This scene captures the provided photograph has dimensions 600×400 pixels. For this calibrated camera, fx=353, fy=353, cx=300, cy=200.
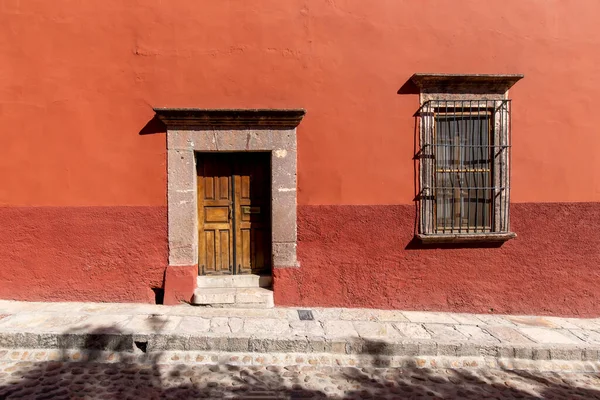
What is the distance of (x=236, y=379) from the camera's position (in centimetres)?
321

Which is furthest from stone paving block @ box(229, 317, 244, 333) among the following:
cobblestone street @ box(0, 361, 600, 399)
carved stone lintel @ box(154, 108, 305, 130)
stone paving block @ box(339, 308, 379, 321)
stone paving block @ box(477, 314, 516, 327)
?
stone paving block @ box(477, 314, 516, 327)

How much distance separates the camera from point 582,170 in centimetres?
472

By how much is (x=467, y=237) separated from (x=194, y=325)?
352 centimetres

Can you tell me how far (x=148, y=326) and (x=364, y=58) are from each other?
4.10m

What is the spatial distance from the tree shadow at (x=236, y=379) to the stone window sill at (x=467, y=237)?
1.58 meters

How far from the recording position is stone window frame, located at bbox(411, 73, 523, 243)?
4555 mm

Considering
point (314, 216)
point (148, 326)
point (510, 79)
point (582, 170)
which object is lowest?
point (148, 326)

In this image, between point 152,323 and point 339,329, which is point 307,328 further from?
point 152,323

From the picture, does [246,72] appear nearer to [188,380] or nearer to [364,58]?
[364,58]

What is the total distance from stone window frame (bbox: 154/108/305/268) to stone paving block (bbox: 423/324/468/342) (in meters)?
1.76

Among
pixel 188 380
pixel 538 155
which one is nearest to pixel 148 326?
pixel 188 380

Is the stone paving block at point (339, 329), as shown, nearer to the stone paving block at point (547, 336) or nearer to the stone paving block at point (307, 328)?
the stone paving block at point (307, 328)

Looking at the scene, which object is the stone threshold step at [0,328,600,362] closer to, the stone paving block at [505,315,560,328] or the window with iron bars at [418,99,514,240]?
the stone paving block at [505,315,560,328]

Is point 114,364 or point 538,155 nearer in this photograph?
point 114,364
